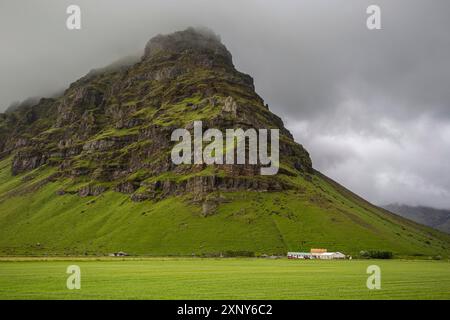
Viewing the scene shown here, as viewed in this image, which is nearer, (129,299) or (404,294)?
(129,299)

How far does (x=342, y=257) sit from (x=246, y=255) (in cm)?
4143

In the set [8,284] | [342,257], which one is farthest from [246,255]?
[8,284]
